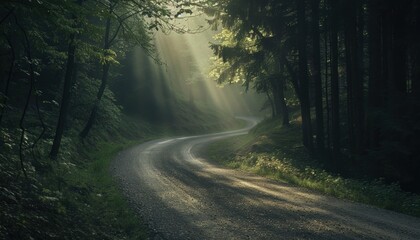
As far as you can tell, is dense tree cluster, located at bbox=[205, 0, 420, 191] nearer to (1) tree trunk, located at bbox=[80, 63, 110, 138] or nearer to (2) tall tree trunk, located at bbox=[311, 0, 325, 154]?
(2) tall tree trunk, located at bbox=[311, 0, 325, 154]

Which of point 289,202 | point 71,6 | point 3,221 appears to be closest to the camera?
point 3,221

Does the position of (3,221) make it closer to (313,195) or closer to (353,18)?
(313,195)

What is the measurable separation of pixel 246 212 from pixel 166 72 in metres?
12.7

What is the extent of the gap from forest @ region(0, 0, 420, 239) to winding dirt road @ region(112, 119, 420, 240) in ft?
2.73

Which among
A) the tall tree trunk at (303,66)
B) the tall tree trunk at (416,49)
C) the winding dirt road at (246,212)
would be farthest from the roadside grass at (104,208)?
the tall tree trunk at (416,49)

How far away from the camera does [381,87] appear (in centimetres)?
1752

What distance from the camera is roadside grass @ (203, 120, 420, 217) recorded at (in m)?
11.9

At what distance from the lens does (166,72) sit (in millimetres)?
21312

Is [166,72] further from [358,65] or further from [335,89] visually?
[358,65]

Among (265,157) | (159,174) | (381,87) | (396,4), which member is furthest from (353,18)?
(159,174)

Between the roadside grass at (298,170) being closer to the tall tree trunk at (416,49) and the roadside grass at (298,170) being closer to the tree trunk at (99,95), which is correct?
the tall tree trunk at (416,49)

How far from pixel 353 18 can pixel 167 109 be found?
39315mm

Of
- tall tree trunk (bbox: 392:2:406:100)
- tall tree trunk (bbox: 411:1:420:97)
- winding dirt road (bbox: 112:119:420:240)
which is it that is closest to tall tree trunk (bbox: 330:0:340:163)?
tall tree trunk (bbox: 392:2:406:100)

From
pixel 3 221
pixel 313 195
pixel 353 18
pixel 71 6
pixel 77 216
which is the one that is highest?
pixel 353 18
